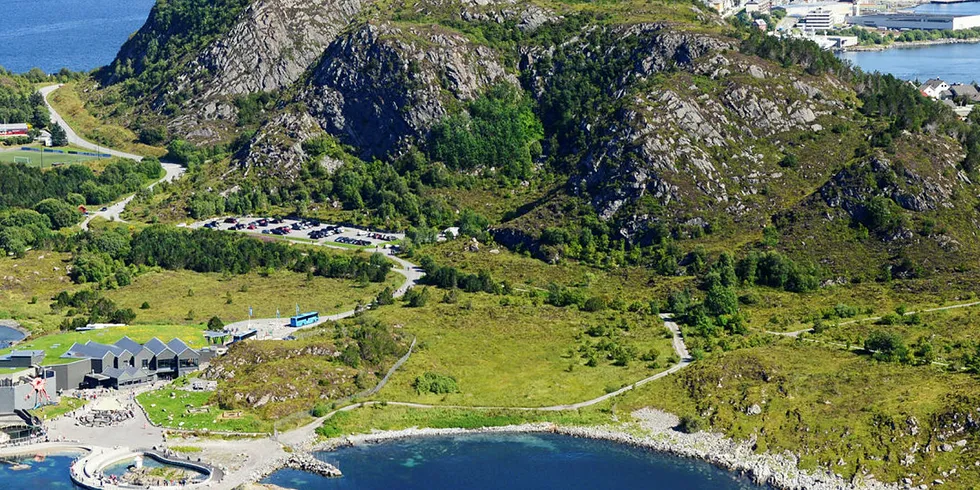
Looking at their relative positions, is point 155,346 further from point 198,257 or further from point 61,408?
point 198,257

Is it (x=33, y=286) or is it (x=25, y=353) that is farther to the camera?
(x=33, y=286)

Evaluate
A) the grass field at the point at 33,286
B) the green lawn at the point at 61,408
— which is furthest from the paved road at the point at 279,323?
the green lawn at the point at 61,408

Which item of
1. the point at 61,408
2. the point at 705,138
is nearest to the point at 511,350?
the point at 61,408

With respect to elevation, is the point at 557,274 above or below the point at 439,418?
above

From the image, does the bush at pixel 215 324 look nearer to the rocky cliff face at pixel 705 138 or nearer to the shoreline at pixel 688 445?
the shoreline at pixel 688 445

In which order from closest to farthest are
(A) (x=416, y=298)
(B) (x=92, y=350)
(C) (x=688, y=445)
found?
1. (C) (x=688, y=445)
2. (B) (x=92, y=350)
3. (A) (x=416, y=298)
